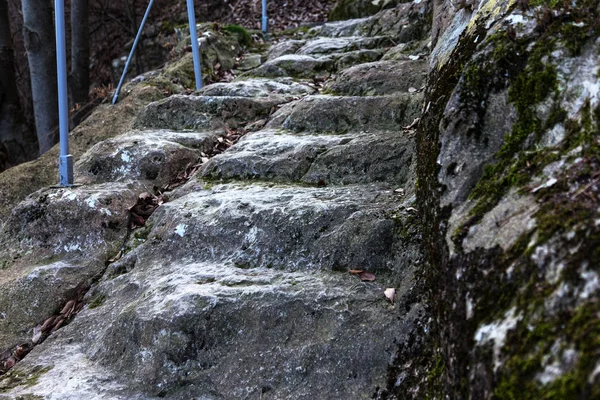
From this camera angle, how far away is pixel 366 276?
2.31 meters

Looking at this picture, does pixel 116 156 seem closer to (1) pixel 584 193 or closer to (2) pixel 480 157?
(2) pixel 480 157

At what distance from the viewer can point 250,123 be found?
4367 mm

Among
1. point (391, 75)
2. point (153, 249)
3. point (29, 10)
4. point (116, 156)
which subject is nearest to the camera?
point (153, 249)

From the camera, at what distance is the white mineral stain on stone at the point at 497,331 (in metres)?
1.26

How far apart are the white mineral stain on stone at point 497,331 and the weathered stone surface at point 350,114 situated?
2.17 m

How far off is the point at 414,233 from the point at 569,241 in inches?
43.2

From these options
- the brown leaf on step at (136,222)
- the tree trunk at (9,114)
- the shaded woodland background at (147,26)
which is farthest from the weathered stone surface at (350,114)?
the shaded woodland background at (147,26)

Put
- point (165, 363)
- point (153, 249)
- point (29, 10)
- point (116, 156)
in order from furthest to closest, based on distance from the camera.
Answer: point (29, 10)
point (116, 156)
point (153, 249)
point (165, 363)

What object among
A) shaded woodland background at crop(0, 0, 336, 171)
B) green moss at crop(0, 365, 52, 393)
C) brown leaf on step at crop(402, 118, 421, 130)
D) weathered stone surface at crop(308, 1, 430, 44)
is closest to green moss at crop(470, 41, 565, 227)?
brown leaf on step at crop(402, 118, 421, 130)

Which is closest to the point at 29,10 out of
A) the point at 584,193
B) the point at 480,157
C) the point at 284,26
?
the point at 284,26

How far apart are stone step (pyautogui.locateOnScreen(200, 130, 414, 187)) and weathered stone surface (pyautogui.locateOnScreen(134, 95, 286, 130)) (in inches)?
32.7

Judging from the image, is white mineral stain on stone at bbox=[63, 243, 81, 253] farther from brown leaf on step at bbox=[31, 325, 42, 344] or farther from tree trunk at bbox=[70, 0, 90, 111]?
tree trunk at bbox=[70, 0, 90, 111]

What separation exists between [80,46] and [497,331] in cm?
781

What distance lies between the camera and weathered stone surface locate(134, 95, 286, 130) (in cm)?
438
